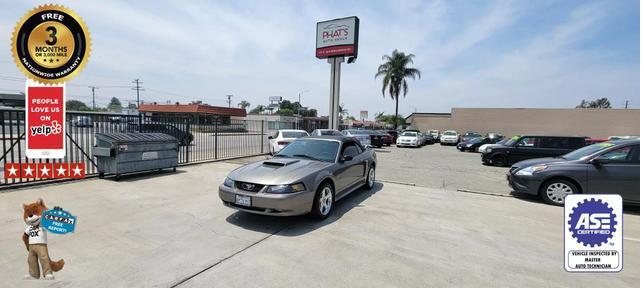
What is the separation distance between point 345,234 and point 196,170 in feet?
21.5

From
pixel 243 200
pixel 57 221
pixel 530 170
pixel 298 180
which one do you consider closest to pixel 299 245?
pixel 298 180

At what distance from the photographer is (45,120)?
6.57 metres

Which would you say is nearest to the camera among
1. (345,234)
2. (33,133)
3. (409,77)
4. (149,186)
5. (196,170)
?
(345,234)

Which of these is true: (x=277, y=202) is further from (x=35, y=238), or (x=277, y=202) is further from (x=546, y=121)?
(x=546, y=121)

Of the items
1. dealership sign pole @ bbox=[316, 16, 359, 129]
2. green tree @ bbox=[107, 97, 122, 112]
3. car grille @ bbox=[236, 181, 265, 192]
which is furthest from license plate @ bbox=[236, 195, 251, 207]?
green tree @ bbox=[107, 97, 122, 112]

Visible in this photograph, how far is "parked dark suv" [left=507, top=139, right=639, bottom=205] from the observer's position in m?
5.78

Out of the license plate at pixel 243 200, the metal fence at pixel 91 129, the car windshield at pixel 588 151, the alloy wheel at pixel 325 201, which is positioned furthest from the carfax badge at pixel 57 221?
the car windshield at pixel 588 151

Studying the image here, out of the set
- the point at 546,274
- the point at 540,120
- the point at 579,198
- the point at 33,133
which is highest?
the point at 540,120

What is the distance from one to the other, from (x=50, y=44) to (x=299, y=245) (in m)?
5.89

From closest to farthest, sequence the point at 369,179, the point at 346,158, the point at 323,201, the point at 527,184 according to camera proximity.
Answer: the point at 323,201
the point at 346,158
the point at 527,184
the point at 369,179

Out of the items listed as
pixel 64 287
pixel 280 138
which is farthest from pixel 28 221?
pixel 280 138

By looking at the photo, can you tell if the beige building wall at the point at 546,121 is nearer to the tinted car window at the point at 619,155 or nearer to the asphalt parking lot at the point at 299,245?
the tinted car window at the point at 619,155

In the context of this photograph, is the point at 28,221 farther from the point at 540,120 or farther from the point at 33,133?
the point at 540,120

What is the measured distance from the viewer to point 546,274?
3305 millimetres
